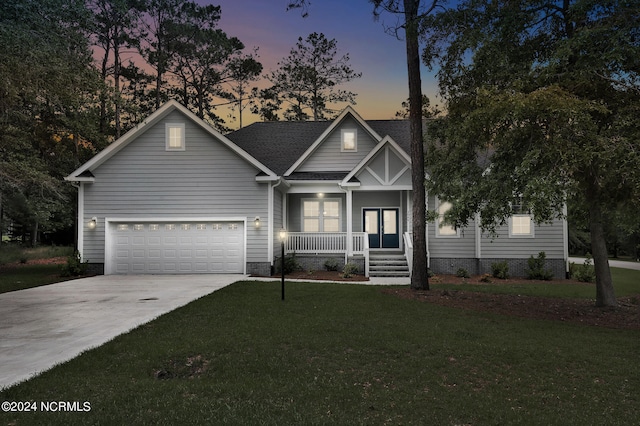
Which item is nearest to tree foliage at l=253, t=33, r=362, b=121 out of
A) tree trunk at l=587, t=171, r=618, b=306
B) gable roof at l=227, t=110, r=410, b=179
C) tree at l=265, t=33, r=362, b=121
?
tree at l=265, t=33, r=362, b=121

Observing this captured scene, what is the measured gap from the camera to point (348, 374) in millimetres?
5273

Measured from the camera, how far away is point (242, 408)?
4.23 m

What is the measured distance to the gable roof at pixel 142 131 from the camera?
16297 mm

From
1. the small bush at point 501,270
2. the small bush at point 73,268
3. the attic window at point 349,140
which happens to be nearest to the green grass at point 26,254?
the small bush at point 73,268

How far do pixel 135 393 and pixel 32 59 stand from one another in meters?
6.61

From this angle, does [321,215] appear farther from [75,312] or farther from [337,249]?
[75,312]

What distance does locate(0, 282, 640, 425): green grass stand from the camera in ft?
13.7

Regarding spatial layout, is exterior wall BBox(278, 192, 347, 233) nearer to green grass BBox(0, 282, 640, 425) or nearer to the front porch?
the front porch

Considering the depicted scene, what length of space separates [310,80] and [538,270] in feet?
77.3

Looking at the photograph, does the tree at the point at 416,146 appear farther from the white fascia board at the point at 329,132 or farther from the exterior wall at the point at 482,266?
the white fascia board at the point at 329,132

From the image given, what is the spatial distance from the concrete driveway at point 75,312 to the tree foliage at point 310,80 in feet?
71.8

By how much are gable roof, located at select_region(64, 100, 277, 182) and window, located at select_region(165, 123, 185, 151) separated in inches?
19.2

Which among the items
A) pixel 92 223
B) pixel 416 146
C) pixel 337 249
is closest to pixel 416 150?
pixel 416 146

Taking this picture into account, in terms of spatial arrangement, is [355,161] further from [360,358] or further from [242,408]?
[242,408]
